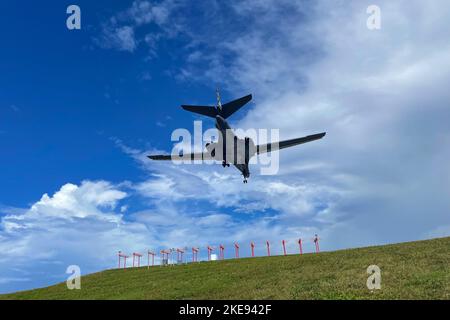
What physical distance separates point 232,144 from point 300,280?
1753 centimetres

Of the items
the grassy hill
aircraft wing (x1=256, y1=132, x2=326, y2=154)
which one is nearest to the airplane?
aircraft wing (x1=256, y1=132, x2=326, y2=154)

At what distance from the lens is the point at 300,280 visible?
27.0 m

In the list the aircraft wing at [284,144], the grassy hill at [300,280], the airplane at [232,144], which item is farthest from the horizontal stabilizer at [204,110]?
the grassy hill at [300,280]

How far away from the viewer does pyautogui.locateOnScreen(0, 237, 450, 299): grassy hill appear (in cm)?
2144

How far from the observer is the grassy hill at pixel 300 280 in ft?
70.3

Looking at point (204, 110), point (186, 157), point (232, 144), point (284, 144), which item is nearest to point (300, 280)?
point (232, 144)

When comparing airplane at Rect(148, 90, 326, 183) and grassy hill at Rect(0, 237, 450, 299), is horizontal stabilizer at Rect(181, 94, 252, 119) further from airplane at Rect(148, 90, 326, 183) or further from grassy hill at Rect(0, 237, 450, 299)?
grassy hill at Rect(0, 237, 450, 299)

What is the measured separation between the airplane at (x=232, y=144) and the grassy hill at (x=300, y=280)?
11.3 metres

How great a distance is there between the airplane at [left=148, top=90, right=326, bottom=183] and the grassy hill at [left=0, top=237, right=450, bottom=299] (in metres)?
11.3
